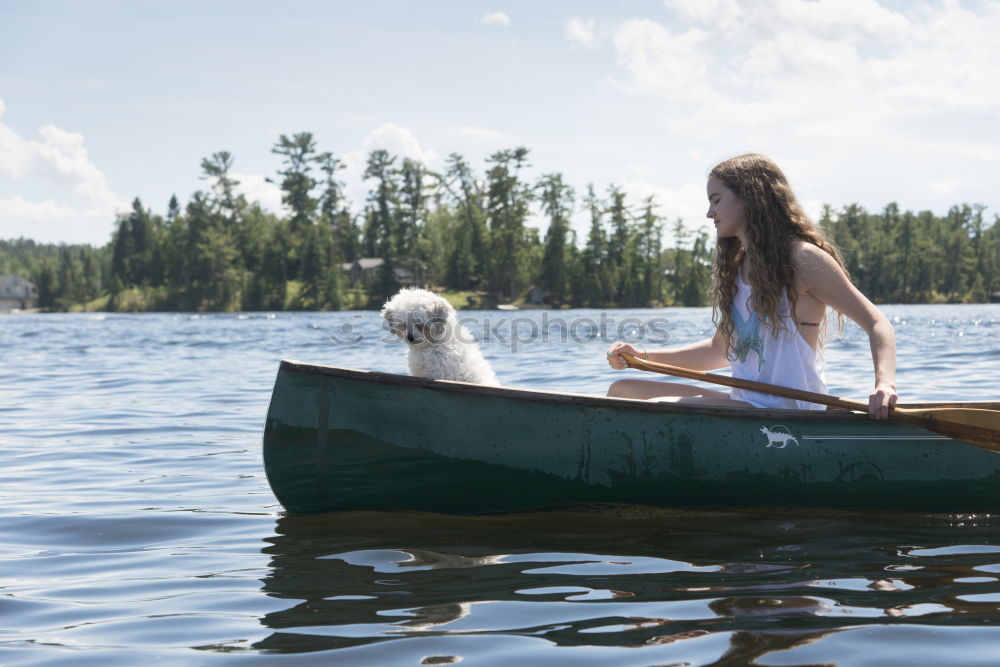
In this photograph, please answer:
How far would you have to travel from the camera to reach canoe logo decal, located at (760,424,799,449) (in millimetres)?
4230

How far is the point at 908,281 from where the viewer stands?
3538 inches

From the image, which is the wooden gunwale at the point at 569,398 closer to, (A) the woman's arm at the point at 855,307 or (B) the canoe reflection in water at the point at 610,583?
(A) the woman's arm at the point at 855,307

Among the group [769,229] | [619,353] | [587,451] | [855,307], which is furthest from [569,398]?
[855,307]

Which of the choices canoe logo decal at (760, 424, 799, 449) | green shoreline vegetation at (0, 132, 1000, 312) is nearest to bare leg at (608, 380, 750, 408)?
canoe logo decal at (760, 424, 799, 449)

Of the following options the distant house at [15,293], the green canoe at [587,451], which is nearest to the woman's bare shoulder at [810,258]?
the green canoe at [587,451]

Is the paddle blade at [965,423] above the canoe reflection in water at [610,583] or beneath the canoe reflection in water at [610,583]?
above

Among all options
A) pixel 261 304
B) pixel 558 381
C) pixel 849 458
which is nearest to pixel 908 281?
pixel 261 304

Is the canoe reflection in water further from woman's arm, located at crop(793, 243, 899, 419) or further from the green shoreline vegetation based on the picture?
the green shoreline vegetation

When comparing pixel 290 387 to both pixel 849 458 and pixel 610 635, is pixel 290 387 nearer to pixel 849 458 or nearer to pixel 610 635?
pixel 610 635

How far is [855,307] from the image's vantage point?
13.0ft

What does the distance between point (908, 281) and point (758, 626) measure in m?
94.9

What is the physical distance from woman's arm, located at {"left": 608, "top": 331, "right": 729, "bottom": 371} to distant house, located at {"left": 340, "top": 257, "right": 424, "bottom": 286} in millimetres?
64867

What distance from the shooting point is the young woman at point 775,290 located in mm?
3986

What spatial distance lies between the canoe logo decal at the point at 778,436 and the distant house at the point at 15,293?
12078 cm
